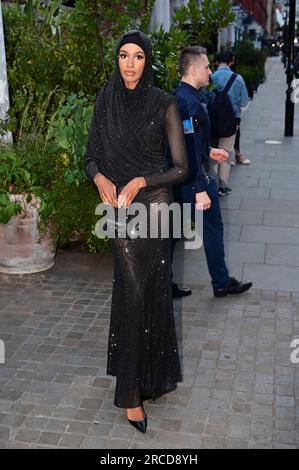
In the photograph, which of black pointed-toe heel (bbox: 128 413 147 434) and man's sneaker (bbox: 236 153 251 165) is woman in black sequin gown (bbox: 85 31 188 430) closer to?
black pointed-toe heel (bbox: 128 413 147 434)

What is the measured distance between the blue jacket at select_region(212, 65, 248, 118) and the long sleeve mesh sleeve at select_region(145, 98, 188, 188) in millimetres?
5241

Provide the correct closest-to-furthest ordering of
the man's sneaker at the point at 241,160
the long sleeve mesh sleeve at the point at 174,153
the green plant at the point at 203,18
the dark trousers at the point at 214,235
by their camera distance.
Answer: the long sleeve mesh sleeve at the point at 174,153 < the dark trousers at the point at 214,235 < the green plant at the point at 203,18 < the man's sneaker at the point at 241,160

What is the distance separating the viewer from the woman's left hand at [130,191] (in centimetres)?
312

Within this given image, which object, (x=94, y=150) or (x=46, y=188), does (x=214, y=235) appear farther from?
(x=94, y=150)

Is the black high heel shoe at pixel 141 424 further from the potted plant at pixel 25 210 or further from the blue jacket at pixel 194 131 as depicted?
the potted plant at pixel 25 210

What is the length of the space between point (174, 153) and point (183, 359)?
1.61 metres

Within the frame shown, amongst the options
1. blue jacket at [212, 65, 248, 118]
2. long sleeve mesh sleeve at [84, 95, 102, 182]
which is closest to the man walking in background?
blue jacket at [212, 65, 248, 118]

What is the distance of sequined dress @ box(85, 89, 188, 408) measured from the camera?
3221mm

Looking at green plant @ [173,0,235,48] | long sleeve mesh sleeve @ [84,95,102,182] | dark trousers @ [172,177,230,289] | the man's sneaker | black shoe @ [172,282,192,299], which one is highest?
green plant @ [173,0,235,48]

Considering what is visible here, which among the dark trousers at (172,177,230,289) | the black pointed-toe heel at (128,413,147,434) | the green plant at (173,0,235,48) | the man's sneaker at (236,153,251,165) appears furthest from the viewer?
the man's sneaker at (236,153,251,165)

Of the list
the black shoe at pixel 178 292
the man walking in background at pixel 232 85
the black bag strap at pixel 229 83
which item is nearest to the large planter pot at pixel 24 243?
the black shoe at pixel 178 292

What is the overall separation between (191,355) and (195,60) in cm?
215

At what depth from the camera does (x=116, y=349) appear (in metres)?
3.62

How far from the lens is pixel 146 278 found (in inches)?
132
